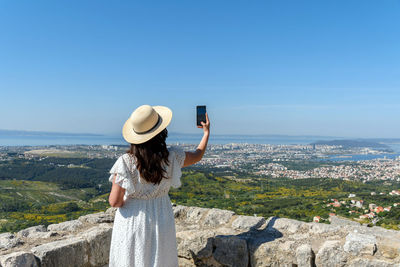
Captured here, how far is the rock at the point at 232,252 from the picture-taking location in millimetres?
3233

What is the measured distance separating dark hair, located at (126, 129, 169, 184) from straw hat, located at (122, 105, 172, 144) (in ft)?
0.17

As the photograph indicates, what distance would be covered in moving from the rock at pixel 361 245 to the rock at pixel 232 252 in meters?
1.01

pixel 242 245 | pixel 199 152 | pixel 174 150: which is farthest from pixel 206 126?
pixel 242 245

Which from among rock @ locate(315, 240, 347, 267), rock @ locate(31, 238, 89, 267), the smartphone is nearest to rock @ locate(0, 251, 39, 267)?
rock @ locate(31, 238, 89, 267)

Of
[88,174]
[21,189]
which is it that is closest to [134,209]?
[21,189]

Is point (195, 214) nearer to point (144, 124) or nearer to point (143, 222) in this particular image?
point (143, 222)

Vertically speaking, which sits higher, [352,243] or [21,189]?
[352,243]

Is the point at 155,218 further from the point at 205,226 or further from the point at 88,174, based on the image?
the point at 88,174

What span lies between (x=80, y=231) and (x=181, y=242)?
4.68 feet

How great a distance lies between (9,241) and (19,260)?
2.83 ft

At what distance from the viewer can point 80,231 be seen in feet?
13.1

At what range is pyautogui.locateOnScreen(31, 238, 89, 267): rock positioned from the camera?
2926 mm

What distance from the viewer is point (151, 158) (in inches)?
91.6

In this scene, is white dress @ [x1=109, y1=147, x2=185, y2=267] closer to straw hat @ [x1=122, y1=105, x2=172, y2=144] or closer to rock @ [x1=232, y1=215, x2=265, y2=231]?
straw hat @ [x1=122, y1=105, x2=172, y2=144]
